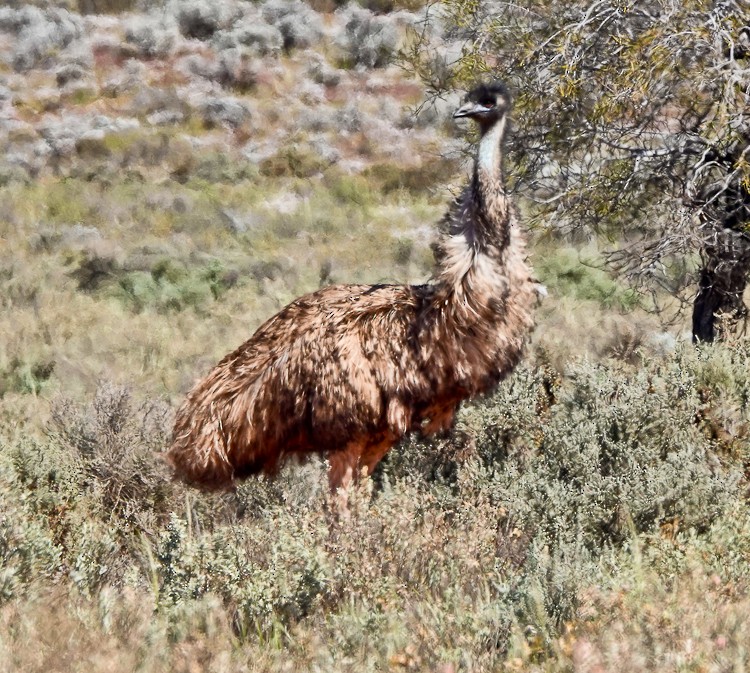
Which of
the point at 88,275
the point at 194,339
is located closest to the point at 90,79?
Result: the point at 88,275

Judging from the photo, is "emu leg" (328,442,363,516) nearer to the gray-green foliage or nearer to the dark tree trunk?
the gray-green foliage

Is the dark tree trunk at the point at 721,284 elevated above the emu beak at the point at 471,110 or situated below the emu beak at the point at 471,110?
below

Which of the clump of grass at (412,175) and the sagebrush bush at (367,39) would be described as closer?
the clump of grass at (412,175)

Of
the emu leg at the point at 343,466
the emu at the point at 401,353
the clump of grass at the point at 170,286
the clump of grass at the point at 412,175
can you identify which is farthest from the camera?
the clump of grass at the point at 412,175

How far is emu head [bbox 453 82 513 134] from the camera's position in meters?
5.29

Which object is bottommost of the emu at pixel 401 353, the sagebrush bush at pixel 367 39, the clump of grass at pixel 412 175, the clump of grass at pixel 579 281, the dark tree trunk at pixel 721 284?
the clump of grass at pixel 412 175

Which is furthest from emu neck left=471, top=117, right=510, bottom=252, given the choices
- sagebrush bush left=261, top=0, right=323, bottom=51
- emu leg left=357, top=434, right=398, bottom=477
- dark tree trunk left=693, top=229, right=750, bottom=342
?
sagebrush bush left=261, top=0, right=323, bottom=51

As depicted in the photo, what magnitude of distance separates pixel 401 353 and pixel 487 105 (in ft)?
3.92

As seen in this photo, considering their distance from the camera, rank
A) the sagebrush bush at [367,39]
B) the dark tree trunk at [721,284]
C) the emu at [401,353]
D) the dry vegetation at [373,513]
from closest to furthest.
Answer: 1. the dry vegetation at [373,513]
2. the emu at [401,353]
3. the dark tree trunk at [721,284]
4. the sagebrush bush at [367,39]

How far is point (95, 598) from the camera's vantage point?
13.8 ft

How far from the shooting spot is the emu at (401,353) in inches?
203

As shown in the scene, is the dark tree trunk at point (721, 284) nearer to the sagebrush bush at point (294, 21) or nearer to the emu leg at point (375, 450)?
the emu leg at point (375, 450)

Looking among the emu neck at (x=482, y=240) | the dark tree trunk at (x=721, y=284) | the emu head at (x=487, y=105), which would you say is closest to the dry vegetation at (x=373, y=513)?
the dark tree trunk at (x=721, y=284)

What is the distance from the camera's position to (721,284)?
26.7ft
